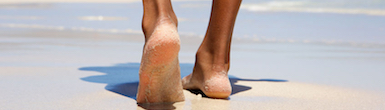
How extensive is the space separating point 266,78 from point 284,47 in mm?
1469

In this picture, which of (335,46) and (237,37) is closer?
(335,46)

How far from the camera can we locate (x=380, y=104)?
5.54ft

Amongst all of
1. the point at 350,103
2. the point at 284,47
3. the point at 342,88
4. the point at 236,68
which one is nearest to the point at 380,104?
the point at 350,103

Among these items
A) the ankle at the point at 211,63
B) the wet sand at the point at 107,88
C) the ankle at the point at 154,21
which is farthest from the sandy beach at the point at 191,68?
the ankle at the point at 154,21

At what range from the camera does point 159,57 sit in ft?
4.73

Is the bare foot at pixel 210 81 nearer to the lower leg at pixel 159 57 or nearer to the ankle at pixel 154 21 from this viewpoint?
the lower leg at pixel 159 57

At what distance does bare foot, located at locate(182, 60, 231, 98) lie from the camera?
1721 mm

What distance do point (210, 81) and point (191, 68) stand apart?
79cm

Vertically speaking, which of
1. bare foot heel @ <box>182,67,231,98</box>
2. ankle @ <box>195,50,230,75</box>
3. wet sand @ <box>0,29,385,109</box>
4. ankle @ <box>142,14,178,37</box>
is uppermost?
ankle @ <box>142,14,178,37</box>

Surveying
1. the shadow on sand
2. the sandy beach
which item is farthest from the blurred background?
the shadow on sand

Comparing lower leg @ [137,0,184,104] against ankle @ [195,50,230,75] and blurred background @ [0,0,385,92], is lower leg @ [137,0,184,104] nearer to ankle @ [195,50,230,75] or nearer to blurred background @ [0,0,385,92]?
ankle @ [195,50,230,75]

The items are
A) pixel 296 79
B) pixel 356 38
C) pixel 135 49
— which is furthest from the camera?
pixel 356 38

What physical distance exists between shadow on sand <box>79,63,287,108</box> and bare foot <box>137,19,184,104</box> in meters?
0.16

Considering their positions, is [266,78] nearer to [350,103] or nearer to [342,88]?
[342,88]
